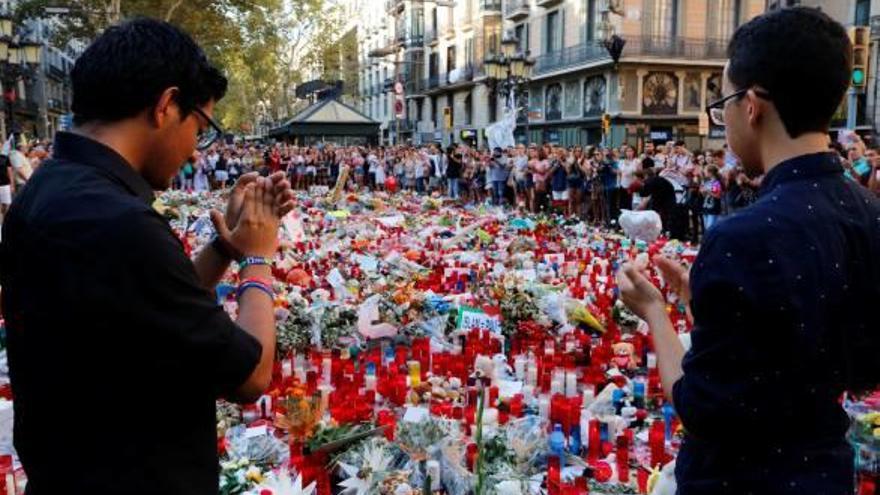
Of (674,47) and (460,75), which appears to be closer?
(674,47)

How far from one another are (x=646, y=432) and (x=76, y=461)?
2790 millimetres

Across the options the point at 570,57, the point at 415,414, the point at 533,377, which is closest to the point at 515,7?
the point at 570,57

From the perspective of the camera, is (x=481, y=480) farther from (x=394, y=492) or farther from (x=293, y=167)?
(x=293, y=167)

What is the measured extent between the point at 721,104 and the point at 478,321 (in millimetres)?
3426

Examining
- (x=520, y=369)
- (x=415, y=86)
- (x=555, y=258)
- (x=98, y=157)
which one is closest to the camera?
(x=98, y=157)

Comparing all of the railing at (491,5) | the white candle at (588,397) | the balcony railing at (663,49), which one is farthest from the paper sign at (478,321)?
the railing at (491,5)

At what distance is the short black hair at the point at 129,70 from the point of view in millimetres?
1579

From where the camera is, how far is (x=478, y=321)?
5.12 m

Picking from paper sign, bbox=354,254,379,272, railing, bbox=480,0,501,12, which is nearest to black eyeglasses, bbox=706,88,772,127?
paper sign, bbox=354,254,379,272

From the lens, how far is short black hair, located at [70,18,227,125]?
62.2 inches

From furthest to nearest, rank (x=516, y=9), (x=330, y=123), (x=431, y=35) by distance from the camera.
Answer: (x=431, y=35) < (x=516, y=9) < (x=330, y=123)

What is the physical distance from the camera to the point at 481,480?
2951 mm

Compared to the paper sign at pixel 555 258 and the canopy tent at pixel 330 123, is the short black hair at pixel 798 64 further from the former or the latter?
the canopy tent at pixel 330 123

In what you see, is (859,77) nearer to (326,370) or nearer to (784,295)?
(326,370)
